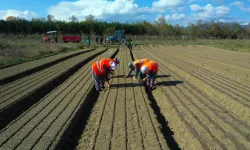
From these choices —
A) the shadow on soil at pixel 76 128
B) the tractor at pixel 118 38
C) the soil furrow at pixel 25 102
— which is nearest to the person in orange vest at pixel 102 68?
the shadow on soil at pixel 76 128

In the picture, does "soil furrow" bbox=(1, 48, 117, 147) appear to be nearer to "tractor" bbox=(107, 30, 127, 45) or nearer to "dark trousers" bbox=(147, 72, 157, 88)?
"dark trousers" bbox=(147, 72, 157, 88)

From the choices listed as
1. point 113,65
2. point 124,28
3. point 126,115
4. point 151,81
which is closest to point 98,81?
point 113,65

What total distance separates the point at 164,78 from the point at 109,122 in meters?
6.32

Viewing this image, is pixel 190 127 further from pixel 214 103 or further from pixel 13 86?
pixel 13 86

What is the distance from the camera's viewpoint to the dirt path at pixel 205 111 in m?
5.66

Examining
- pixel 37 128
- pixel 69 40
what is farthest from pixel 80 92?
pixel 69 40

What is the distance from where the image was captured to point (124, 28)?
70.9 metres

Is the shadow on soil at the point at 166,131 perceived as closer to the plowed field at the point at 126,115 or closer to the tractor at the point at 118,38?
the plowed field at the point at 126,115

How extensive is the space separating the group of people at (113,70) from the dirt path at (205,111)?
58cm

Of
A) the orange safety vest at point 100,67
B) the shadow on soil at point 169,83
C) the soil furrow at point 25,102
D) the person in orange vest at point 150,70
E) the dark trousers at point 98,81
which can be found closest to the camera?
the soil furrow at point 25,102

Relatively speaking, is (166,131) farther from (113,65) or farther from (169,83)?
(169,83)

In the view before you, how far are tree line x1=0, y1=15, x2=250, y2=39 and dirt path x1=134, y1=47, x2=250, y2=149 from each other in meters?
43.8

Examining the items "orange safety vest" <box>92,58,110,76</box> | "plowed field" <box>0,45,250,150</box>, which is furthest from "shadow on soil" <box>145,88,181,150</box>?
"orange safety vest" <box>92,58,110,76</box>

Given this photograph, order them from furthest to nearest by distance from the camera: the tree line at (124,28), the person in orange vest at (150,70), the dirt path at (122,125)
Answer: the tree line at (124,28), the person in orange vest at (150,70), the dirt path at (122,125)
